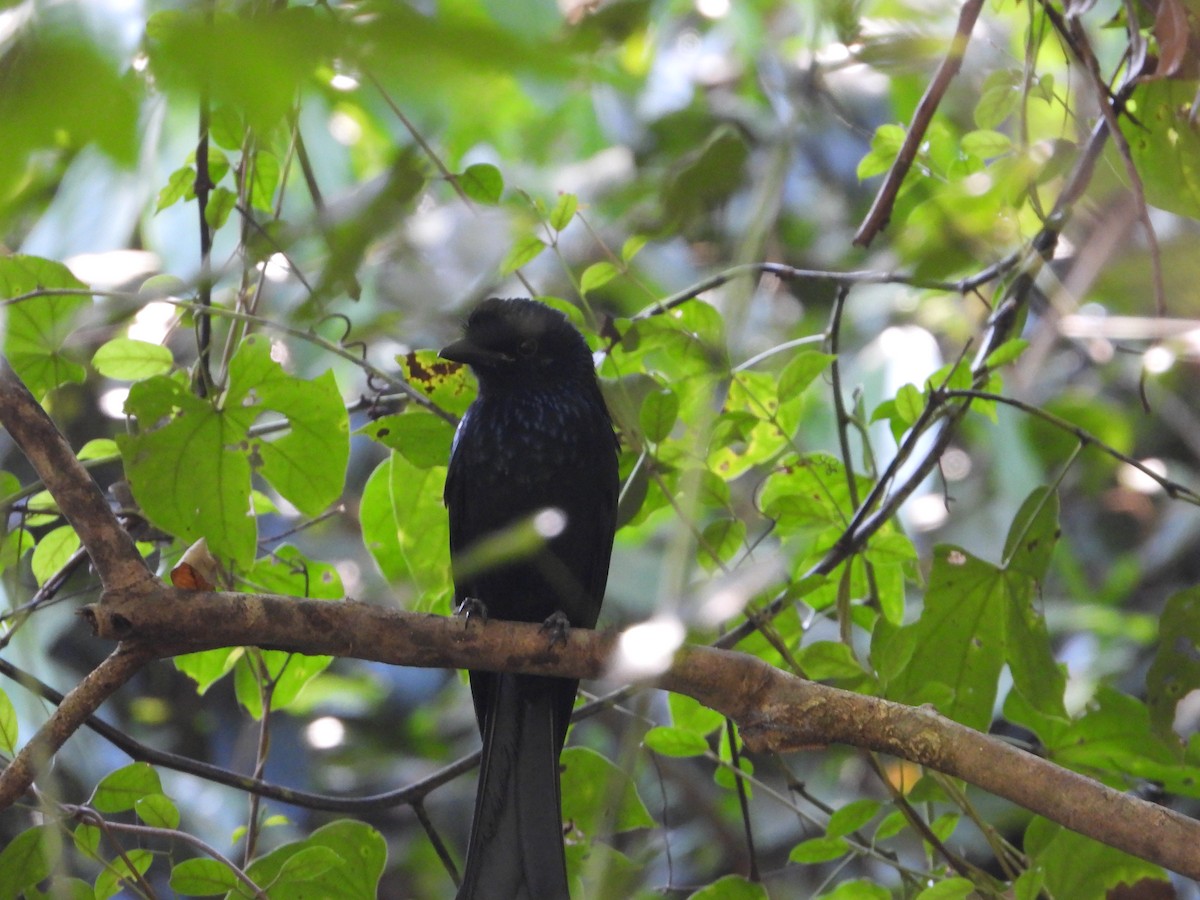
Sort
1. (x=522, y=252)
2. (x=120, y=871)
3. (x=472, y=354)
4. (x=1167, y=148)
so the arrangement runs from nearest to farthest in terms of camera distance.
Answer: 1. (x=120, y=871)
2. (x=522, y=252)
3. (x=1167, y=148)
4. (x=472, y=354)

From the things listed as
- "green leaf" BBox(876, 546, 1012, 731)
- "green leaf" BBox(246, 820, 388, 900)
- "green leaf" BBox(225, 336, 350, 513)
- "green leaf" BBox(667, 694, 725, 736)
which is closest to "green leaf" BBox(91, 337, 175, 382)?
"green leaf" BBox(225, 336, 350, 513)

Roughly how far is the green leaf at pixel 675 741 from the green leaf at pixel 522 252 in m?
0.90

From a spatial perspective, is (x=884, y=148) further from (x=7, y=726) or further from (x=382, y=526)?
(x=7, y=726)

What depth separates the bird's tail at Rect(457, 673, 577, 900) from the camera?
2.44 meters

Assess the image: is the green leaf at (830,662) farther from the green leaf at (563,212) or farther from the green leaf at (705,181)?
the green leaf at (705,181)

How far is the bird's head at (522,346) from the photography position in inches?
122

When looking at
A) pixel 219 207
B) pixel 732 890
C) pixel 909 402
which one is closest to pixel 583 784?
pixel 732 890

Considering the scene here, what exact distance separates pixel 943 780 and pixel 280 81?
2096mm

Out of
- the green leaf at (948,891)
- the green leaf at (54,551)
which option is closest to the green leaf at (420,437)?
the green leaf at (54,551)

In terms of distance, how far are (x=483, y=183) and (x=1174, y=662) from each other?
1.64 meters

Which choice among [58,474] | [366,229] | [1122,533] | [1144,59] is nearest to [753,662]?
[58,474]

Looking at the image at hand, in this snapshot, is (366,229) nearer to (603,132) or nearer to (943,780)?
(943,780)

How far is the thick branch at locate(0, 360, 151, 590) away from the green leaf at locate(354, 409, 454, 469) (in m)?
0.65

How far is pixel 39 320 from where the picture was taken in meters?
2.15
